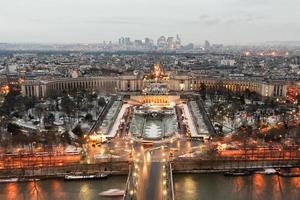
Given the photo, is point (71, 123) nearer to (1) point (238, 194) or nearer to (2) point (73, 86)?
(1) point (238, 194)

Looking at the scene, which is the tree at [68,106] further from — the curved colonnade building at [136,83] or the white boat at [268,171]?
the white boat at [268,171]

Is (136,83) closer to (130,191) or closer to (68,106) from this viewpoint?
(68,106)

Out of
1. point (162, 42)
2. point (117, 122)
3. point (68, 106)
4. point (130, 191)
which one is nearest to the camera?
point (130, 191)

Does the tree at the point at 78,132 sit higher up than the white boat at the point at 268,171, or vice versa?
the tree at the point at 78,132

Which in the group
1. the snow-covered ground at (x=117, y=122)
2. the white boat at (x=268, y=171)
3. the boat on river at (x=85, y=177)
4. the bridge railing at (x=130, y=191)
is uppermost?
the snow-covered ground at (x=117, y=122)

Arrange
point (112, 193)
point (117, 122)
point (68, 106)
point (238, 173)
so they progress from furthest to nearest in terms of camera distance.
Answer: point (68, 106) < point (117, 122) < point (238, 173) < point (112, 193)

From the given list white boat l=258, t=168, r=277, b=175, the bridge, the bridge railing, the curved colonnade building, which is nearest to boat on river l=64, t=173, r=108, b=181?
the bridge

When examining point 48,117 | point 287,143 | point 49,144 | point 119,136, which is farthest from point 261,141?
point 48,117

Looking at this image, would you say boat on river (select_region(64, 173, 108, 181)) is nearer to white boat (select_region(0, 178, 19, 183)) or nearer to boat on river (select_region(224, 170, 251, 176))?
white boat (select_region(0, 178, 19, 183))

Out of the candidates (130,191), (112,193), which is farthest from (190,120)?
(130,191)

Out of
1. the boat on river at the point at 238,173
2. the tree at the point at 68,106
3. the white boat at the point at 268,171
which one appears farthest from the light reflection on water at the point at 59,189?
the tree at the point at 68,106
